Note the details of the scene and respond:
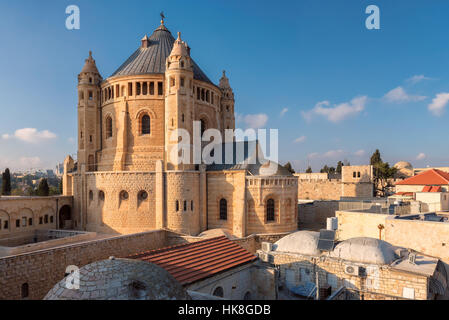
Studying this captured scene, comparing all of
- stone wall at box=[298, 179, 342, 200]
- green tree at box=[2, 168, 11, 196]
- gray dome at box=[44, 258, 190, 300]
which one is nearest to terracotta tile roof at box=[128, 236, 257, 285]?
gray dome at box=[44, 258, 190, 300]

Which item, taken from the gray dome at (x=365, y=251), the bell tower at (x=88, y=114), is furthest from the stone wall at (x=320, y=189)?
the gray dome at (x=365, y=251)

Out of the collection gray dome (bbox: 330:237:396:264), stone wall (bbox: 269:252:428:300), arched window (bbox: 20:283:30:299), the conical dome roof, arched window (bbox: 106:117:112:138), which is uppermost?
the conical dome roof

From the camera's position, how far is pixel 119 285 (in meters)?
9.10

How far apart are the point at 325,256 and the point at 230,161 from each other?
16.5 metres

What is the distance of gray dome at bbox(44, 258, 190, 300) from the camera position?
29.2 feet

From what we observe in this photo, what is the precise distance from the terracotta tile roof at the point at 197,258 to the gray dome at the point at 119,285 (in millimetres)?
4569

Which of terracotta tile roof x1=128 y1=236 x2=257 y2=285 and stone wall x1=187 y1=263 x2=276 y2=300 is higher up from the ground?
terracotta tile roof x1=128 y1=236 x2=257 y2=285

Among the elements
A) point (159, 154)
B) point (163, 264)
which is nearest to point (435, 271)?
point (163, 264)

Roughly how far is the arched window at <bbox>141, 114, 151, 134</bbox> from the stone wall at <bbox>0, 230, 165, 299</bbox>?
12.9m

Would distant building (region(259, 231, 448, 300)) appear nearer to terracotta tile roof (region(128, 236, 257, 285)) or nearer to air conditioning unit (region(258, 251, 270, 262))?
air conditioning unit (region(258, 251, 270, 262))

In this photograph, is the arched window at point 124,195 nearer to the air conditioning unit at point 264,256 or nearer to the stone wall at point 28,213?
the stone wall at point 28,213

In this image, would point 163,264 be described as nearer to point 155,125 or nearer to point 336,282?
point 336,282

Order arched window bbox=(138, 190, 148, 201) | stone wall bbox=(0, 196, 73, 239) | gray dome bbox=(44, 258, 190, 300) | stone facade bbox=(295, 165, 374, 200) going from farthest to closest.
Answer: stone facade bbox=(295, 165, 374, 200)
arched window bbox=(138, 190, 148, 201)
stone wall bbox=(0, 196, 73, 239)
gray dome bbox=(44, 258, 190, 300)

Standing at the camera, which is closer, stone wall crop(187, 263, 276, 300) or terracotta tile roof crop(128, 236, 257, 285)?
terracotta tile roof crop(128, 236, 257, 285)
